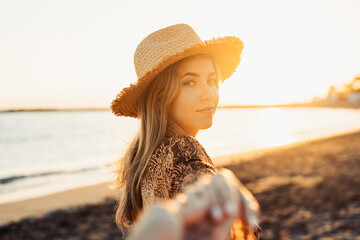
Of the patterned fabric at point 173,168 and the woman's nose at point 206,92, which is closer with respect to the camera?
the patterned fabric at point 173,168

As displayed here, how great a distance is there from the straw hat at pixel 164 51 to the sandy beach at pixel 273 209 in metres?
5.07

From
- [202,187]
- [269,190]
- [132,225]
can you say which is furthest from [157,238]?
[269,190]

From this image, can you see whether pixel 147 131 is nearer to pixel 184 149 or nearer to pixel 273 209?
pixel 184 149

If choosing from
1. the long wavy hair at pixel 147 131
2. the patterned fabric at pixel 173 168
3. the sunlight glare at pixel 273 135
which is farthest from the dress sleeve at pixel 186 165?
the sunlight glare at pixel 273 135

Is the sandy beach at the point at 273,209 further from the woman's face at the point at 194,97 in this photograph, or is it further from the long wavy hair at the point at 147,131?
the woman's face at the point at 194,97

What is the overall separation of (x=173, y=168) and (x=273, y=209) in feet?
23.2

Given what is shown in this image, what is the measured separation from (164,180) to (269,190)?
8.89 m

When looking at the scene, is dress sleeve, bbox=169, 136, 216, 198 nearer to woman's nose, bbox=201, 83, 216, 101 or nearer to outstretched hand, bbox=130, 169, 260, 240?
woman's nose, bbox=201, 83, 216, 101

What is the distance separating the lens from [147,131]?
1.83 meters

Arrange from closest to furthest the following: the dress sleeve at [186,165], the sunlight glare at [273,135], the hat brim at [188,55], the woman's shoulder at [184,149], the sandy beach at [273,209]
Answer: the dress sleeve at [186,165]
the woman's shoulder at [184,149]
the hat brim at [188,55]
the sandy beach at [273,209]
the sunlight glare at [273,135]

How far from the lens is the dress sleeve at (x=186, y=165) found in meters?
1.26

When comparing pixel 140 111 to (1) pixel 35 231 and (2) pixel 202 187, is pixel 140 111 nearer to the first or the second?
(2) pixel 202 187

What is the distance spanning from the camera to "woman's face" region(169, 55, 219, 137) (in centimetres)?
180

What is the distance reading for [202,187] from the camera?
2.08 ft
